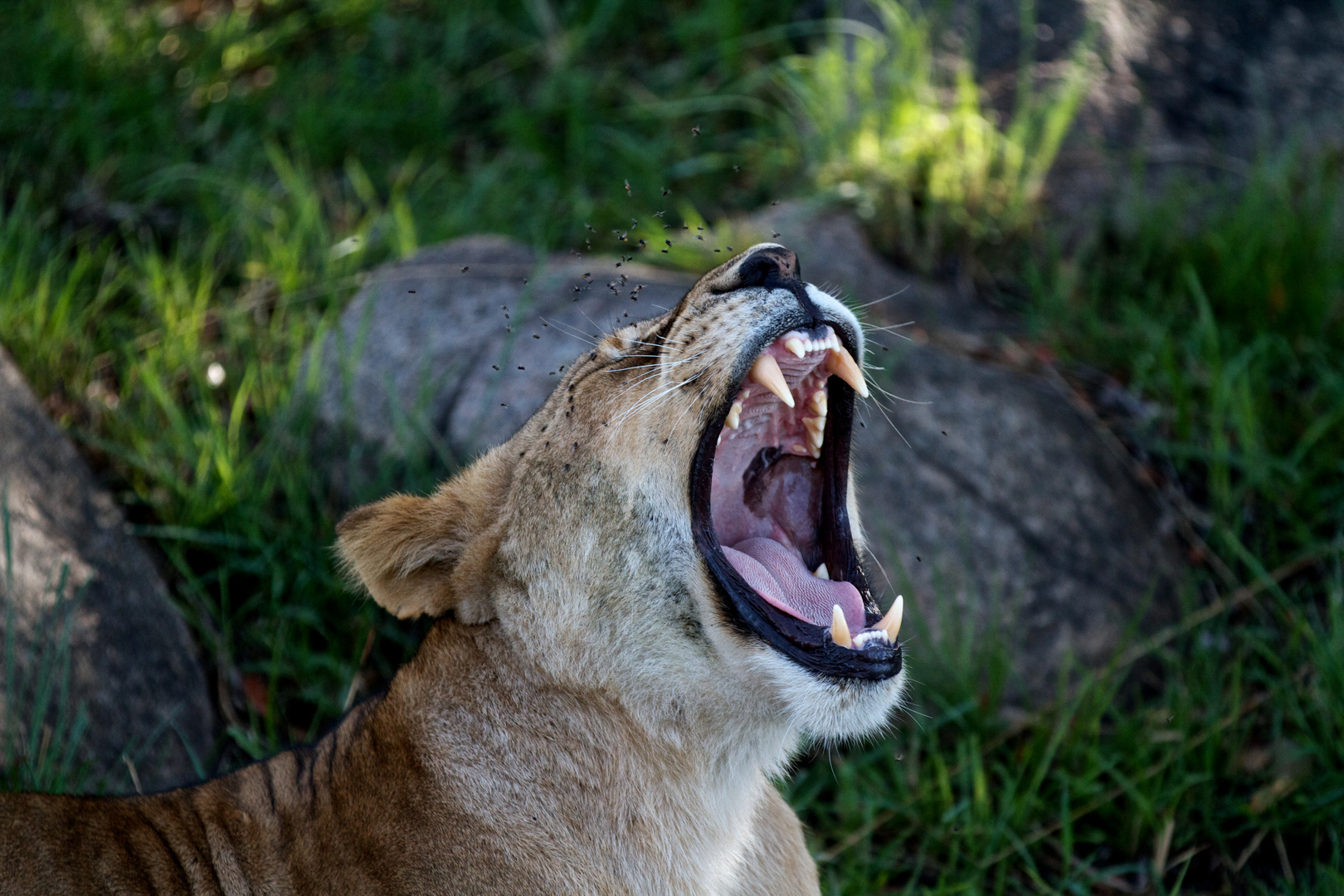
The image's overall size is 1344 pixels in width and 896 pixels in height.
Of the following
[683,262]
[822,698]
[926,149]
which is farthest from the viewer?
[926,149]

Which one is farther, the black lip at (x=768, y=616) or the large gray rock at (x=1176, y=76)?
the large gray rock at (x=1176, y=76)

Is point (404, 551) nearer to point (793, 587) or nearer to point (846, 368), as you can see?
point (793, 587)

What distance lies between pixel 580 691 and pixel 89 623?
5.16 feet

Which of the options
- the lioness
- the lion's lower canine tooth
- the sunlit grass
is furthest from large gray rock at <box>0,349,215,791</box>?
the sunlit grass

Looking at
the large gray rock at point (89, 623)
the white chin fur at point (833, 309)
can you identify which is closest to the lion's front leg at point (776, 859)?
the white chin fur at point (833, 309)

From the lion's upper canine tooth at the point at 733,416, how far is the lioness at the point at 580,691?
0.04 ft

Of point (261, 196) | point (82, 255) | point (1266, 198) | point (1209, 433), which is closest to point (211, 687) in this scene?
point (82, 255)

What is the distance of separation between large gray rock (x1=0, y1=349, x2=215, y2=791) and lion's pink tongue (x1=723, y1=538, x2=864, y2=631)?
1537 millimetres

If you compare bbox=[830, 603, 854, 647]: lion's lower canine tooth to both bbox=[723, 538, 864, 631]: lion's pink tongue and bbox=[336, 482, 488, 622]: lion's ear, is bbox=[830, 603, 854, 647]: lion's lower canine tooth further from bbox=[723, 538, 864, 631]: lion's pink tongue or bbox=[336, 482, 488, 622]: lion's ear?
bbox=[336, 482, 488, 622]: lion's ear

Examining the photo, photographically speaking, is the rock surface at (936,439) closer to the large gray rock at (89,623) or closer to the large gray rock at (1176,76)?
the large gray rock at (89,623)

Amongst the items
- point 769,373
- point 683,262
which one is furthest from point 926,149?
point 769,373

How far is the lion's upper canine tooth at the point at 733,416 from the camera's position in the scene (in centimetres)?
229

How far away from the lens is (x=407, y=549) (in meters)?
2.33

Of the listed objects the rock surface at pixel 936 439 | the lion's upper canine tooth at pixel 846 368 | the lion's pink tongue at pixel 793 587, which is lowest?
the rock surface at pixel 936 439
